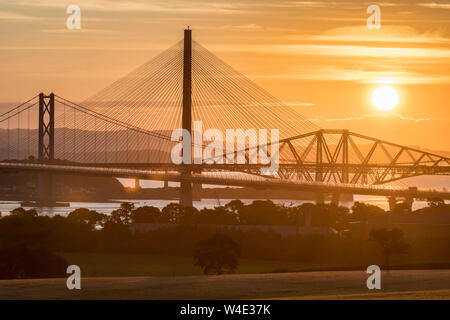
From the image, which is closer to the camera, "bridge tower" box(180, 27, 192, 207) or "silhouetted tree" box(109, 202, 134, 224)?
"bridge tower" box(180, 27, 192, 207)

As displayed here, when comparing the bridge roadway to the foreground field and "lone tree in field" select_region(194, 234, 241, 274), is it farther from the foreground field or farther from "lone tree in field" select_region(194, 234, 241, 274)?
the foreground field

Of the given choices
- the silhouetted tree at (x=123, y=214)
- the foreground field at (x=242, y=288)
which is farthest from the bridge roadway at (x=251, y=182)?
the foreground field at (x=242, y=288)

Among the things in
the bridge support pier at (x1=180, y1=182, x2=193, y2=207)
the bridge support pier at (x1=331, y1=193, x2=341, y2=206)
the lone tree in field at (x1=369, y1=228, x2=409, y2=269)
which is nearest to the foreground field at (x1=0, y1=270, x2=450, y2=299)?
the lone tree in field at (x1=369, y1=228, x2=409, y2=269)

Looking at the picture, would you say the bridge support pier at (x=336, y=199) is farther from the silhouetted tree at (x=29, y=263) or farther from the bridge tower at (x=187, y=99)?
the silhouetted tree at (x=29, y=263)

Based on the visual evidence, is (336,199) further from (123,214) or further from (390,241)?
(390,241)

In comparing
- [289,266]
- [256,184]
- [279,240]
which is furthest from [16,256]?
[256,184]
